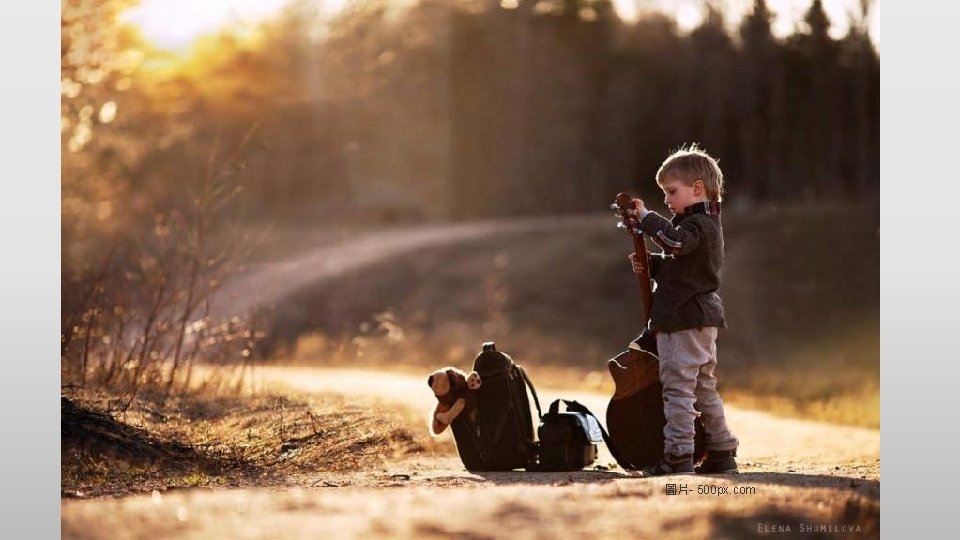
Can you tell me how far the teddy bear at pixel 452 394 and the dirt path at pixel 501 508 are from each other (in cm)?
26

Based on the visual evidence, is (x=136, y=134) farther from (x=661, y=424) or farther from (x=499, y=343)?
(x=661, y=424)

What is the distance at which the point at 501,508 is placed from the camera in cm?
473

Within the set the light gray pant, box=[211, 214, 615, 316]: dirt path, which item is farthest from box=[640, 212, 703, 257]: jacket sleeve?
box=[211, 214, 615, 316]: dirt path

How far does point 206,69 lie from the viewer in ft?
77.8

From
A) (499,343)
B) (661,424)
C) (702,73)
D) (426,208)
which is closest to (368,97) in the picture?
(426,208)

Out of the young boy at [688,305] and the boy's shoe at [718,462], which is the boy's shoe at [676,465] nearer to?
the young boy at [688,305]

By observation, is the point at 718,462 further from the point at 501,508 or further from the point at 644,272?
the point at 501,508

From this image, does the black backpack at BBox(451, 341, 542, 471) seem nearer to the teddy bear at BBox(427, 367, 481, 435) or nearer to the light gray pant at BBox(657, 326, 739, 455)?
the teddy bear at BBox(427, 367, 481, 435)

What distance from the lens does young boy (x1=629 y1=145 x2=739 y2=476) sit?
226 inches

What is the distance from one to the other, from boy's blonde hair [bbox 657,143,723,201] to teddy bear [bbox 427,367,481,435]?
1312 millimetres

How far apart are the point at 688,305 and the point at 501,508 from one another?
4.96 ft

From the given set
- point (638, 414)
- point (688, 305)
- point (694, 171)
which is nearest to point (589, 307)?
point (638, 414)

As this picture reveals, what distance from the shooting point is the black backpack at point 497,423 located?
6102mm

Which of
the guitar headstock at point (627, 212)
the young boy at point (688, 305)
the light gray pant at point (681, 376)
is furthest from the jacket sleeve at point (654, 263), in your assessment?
the light gray pant at point (681, 376)
